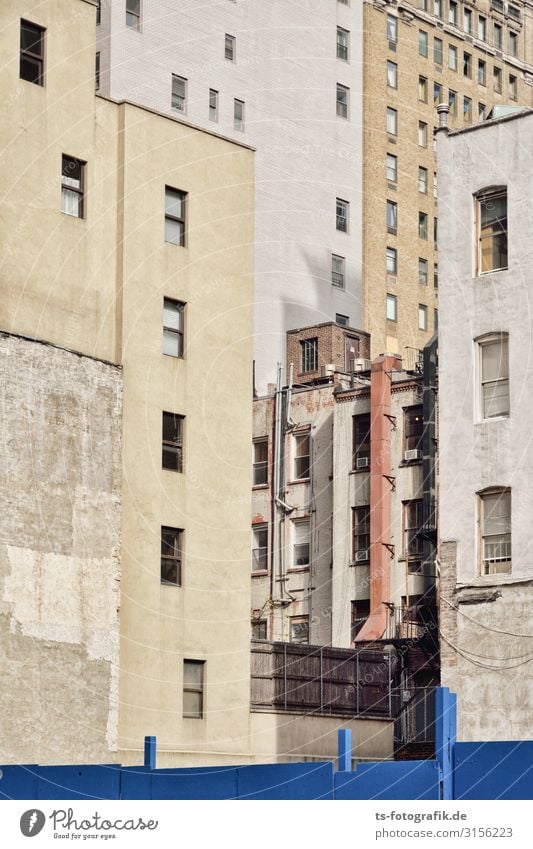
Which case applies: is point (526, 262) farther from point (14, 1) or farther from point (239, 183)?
point (14, 1)

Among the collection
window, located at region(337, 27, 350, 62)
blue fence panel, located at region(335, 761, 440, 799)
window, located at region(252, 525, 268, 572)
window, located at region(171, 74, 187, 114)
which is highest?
window, located at region(337, 27, 350, 62)

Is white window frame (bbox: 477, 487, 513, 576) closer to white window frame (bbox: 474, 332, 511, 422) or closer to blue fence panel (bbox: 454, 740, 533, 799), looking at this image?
white window frame (bbox: 474, 332, 511, 422)

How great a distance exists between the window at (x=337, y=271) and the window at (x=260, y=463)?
18.0 meters

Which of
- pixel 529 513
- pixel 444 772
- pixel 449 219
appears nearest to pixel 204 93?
pixel 449 219

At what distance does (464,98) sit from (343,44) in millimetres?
15849

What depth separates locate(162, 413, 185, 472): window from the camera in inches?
1854

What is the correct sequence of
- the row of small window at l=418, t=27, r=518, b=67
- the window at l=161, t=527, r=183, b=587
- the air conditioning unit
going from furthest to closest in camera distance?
the row of small window at l=418, t=27, r=518, b=67 → the air conditioning unit → the window at l=161, t=527, r=183, b=587

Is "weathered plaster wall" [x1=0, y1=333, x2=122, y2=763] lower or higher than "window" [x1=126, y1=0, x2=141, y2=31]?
lower

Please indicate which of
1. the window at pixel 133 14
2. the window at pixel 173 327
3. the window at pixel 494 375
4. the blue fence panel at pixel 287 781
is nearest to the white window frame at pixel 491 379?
the window at pixel 494 375

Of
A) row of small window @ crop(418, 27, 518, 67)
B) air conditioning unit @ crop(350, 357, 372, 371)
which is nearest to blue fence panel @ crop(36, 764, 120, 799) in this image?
air conditioning unit @ crop(350, 357, 372, 371)

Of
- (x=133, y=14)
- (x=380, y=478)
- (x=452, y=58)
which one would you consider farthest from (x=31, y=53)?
(x=452, y=58)

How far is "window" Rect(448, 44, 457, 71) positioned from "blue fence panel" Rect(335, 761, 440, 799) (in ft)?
299

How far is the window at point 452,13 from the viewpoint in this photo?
4392 inches

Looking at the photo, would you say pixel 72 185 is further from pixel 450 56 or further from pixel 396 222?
pixel 450 56
